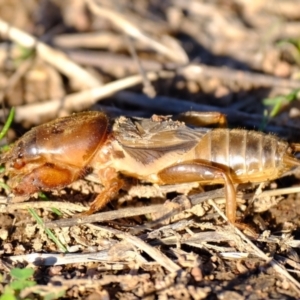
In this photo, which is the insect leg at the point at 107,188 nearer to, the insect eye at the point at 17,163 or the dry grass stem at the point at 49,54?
the insect eye at the point at 17,163

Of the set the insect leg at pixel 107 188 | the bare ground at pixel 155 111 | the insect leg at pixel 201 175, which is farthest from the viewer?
the insect leg at pixel 107 188

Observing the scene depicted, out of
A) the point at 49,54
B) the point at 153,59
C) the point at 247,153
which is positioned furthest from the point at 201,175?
the point at 49,54

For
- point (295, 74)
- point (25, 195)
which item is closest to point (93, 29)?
point (295, 74)

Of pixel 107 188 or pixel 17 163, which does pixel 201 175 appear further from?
pixel 17 163

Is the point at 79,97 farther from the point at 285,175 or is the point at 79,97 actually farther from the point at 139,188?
the point at 285,175

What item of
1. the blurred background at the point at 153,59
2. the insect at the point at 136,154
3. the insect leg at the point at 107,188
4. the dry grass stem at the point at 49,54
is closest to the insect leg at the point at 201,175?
the insect at the point at 136,154

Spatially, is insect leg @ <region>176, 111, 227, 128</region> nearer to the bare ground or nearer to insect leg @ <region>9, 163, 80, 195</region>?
the bare ground

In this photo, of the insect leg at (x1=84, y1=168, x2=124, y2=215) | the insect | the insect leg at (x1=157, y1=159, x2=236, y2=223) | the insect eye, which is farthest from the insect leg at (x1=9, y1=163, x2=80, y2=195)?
the insect leg at (x1=157, y1=159, x2=236, y2=223)
